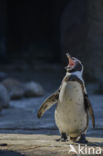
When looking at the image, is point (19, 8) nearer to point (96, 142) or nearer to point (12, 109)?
point (12, 109)

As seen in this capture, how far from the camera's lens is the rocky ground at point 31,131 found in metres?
3.94

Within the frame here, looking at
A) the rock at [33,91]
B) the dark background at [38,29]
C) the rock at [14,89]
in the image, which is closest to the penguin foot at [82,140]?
the rock at [14,89]

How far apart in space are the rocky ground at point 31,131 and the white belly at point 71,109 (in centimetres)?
16

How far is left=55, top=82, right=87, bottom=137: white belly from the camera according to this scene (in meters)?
4.21

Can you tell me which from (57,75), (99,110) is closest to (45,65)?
(57,75)

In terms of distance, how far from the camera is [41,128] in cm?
528

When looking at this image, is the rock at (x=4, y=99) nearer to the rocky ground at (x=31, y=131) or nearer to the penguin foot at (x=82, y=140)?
the rocky ground at (x=31, y=131)

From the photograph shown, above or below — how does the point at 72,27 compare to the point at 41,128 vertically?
above

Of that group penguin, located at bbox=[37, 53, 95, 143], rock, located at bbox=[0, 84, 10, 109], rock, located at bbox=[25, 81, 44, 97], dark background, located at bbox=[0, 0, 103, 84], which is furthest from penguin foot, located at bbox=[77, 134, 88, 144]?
dark background, located at bbox=[0, 0, 103, 84]

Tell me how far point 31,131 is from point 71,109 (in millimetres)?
988

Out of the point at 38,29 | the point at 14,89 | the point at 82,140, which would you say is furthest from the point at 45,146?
the point at 38,29

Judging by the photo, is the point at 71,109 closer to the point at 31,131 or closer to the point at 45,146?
the point at 45,146

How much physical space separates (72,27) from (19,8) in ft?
17.6

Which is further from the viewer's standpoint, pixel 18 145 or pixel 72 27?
pixel 72 27
